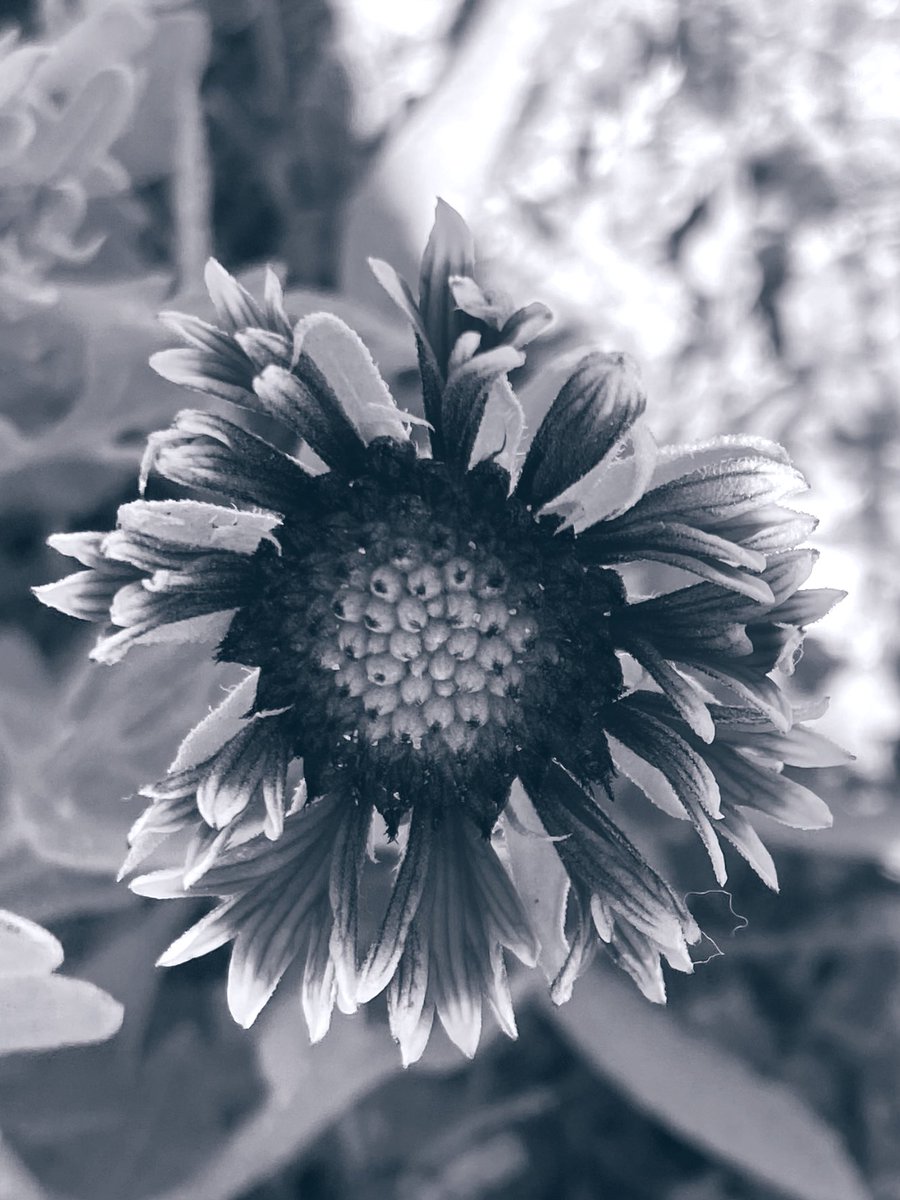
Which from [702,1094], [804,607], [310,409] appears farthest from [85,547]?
[702,1094]

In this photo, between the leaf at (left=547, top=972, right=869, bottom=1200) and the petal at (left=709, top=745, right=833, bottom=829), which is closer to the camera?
the petal at (left=709, top=745, right=833, bottom=829)

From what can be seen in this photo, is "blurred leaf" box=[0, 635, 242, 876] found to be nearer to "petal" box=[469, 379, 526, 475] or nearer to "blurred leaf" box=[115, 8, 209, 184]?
"petal" box=[469, 379, 526, 475]

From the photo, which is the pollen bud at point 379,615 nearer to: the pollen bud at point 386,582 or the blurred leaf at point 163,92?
the pollen bud at point 386,582

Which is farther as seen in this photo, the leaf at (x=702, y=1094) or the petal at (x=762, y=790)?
the leaf at (x=702, y=1094)

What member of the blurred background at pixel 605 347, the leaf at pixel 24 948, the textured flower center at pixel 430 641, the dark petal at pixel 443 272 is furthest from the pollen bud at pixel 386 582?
the blurred background at pixel 605 347

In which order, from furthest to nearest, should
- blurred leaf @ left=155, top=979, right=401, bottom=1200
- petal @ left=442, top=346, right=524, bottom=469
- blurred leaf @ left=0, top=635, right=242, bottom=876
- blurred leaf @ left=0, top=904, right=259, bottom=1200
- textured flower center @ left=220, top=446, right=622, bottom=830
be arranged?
blurred leaf @ left=0, top=904, right=259, bottom=1200 → blurred leaf @ left=155, top=979, right=401, bottom=1200 → blurred leaf @ left=0, top=635, right=242, bottom=876 → textured flower center @ left=220, top=446, right=622, bottom=830 → petal @ left=442, top=346, right=524, bottom=469

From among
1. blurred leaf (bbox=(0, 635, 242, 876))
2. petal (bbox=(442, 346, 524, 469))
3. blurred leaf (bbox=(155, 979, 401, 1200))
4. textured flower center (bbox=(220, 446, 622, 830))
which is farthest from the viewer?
blurred leaf (bbox=(155, 979, 401, 1200))

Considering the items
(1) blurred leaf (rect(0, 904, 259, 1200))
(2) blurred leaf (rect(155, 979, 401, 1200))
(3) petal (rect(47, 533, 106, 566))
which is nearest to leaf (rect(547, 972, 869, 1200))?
(2) blurred leaf (rect(155, 979, 401, 1200))

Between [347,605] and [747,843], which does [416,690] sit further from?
[747,843]

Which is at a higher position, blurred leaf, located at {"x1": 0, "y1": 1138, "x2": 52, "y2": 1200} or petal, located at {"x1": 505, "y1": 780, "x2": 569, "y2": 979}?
petal, located at {"x1": 505, "y1": 780, "x2": 569, "y2": 979}
